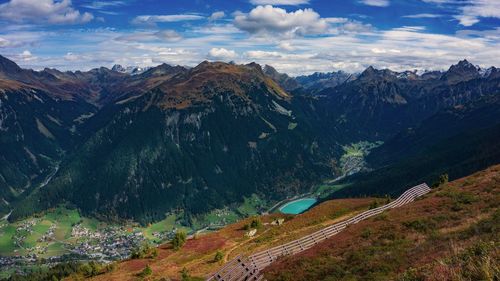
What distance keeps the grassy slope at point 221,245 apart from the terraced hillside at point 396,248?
0.68ft

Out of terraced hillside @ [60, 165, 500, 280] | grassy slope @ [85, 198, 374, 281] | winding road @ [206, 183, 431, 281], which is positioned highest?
terraced hillside @ [60, 165, 500, 280]

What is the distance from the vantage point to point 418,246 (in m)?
42.2

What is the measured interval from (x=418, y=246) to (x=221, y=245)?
48765 mm

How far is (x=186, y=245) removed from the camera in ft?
291

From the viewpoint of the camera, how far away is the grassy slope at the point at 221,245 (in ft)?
229

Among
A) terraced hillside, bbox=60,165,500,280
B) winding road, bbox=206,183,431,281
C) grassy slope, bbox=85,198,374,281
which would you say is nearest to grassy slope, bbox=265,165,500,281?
terraced hillside, bbox=60,165,500,280

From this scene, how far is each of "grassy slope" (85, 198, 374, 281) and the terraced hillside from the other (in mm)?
207

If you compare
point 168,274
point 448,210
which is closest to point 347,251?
point 448,210

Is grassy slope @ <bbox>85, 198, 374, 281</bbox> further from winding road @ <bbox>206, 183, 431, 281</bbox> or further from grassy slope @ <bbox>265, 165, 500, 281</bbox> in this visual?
grassy slope @ <bbox>265, 165, 500, 281</bbox>

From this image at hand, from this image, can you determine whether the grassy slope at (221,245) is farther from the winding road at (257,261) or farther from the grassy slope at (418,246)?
the grassy slope at (418,246)

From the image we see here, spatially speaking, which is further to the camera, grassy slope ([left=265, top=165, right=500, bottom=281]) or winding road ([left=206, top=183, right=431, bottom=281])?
winding road ([left=206, top=183, right=431, bottom=281])

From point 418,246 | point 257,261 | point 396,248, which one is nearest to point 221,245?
point 257,261

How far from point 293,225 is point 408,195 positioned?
27428mm

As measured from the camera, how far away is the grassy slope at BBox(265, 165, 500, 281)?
83.0 feet
